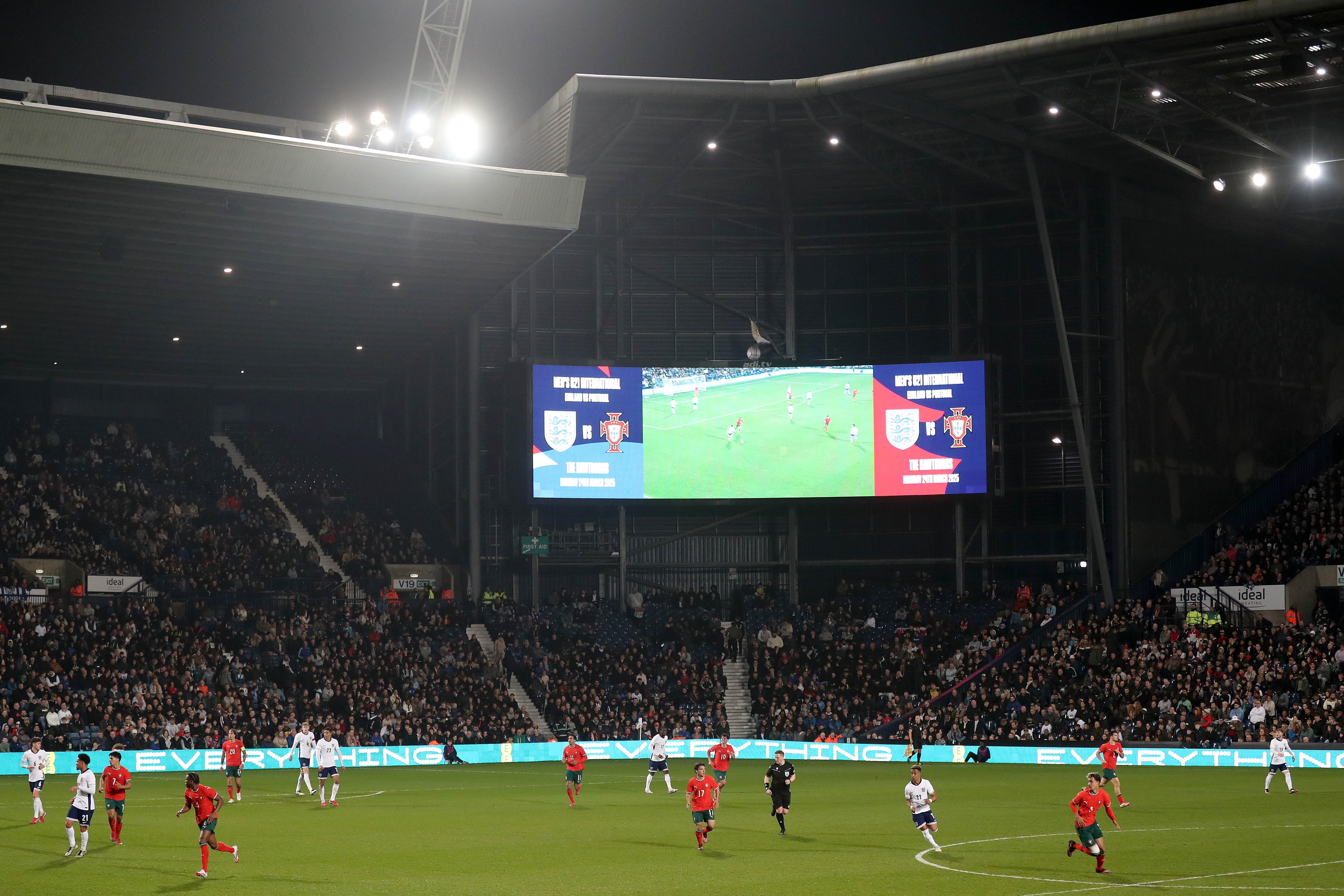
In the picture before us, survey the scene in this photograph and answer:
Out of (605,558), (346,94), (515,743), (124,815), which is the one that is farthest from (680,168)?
(124,815)

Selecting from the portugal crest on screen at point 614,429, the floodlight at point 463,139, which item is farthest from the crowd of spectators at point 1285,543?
the floodlight at point 463,139

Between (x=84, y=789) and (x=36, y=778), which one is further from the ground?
(x=84, y=789)

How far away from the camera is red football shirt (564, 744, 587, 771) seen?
36969 mm

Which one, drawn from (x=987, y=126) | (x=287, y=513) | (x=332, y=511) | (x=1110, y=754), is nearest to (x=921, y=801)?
(x=1110, y=754)

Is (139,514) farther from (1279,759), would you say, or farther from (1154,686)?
(1279,759)

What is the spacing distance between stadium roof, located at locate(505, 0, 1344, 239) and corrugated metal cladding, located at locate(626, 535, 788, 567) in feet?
42.8

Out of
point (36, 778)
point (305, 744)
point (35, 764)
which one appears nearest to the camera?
point (36, 778)

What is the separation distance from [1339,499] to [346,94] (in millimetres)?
39370

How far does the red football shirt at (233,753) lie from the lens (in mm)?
37344

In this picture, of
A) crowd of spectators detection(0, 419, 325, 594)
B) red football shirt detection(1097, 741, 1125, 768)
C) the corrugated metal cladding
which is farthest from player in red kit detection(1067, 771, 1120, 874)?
the corrugated metal cladding

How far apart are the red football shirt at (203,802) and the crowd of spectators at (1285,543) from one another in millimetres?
Result: 40806

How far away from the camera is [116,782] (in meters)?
27.5

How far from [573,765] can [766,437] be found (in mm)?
25097

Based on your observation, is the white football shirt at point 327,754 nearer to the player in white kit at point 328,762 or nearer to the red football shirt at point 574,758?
the player in white kit at point 328,762
